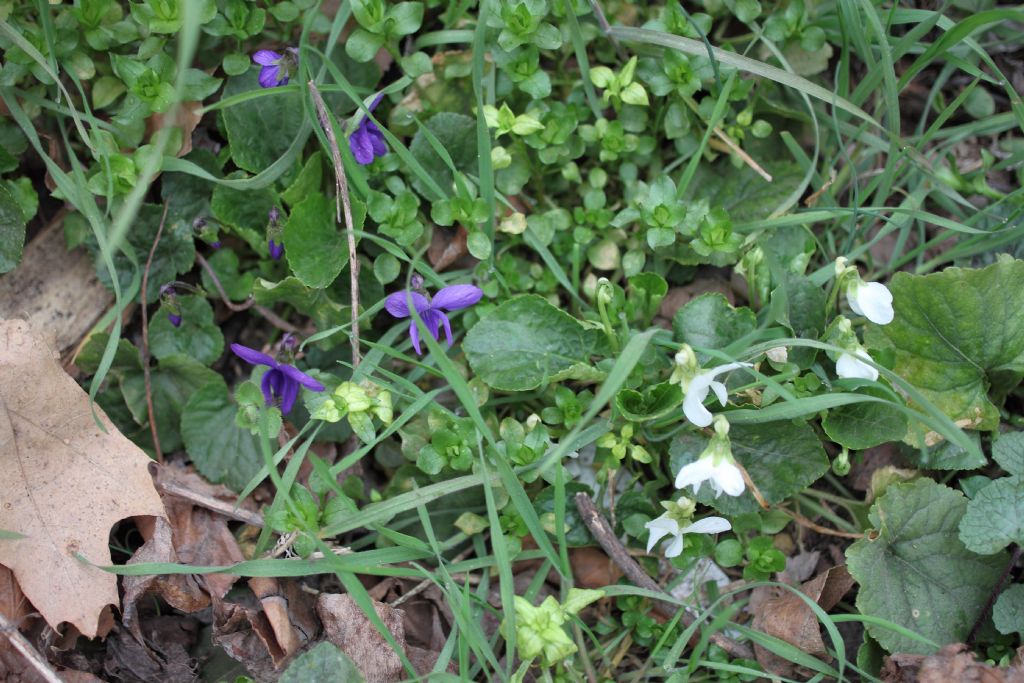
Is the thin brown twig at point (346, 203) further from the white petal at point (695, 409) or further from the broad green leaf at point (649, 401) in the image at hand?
the white petal at point (695, 409)

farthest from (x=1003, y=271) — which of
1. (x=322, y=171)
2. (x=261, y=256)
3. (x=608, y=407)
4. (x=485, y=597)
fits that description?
(x=261, y=256)

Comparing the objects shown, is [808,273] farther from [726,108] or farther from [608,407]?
[608,407]

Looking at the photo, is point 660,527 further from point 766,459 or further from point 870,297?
point 870,297

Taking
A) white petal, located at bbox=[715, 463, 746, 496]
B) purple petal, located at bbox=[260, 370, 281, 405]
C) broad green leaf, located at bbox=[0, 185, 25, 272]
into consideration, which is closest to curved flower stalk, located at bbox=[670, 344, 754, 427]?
white petal, located at bbox=[715, 463, 746, 496]

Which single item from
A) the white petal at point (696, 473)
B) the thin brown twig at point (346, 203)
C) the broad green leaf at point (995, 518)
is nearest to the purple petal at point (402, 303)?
the thin brown twig at point (346, 203)

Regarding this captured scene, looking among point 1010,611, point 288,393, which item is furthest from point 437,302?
point 1010,611
